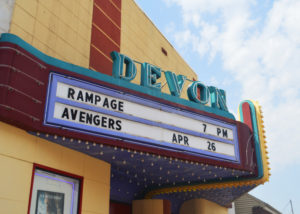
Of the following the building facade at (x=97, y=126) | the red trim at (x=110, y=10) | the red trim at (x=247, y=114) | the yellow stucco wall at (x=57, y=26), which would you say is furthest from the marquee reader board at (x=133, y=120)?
the red trim at (x=110, y=10)

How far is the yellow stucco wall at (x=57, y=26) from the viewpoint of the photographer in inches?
419

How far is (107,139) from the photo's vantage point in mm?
9773

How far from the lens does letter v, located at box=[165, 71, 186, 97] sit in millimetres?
12531

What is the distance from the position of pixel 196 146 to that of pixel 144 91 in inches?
101

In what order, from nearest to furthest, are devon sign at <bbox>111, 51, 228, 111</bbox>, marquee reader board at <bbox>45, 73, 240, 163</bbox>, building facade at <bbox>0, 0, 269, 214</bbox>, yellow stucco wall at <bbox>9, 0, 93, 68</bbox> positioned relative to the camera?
1. building facade at <bbox>0, 0, 269, 214</bbox>
2. marquee reader board at <bbox>45, 73, 240, 163</bbox>
3. yellow stucco wall at <bbox>9, 0, 93, 68</bbox>
4. devon sign at <bbox>111, 51, 228, 111</bbox>

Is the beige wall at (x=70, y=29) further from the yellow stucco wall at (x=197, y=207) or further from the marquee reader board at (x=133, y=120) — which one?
the yellow stucco wall at (x=197, y=207)

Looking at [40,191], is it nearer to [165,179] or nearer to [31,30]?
[31,30]

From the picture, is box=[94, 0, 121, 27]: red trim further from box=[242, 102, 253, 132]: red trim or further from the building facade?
box=[242, 102, 253, 132]: red trim

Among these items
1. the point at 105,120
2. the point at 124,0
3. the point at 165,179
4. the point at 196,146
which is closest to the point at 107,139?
the point at 105,120

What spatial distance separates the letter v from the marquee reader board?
0.99 meters

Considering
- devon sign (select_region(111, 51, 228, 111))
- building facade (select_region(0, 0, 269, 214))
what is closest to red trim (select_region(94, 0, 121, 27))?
building facade (select_region(0, 0, 269, 214))

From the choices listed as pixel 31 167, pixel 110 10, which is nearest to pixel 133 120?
pixel 31 167

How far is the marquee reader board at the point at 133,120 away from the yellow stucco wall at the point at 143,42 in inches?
202

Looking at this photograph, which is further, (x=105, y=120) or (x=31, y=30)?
(x=31, y=30)
